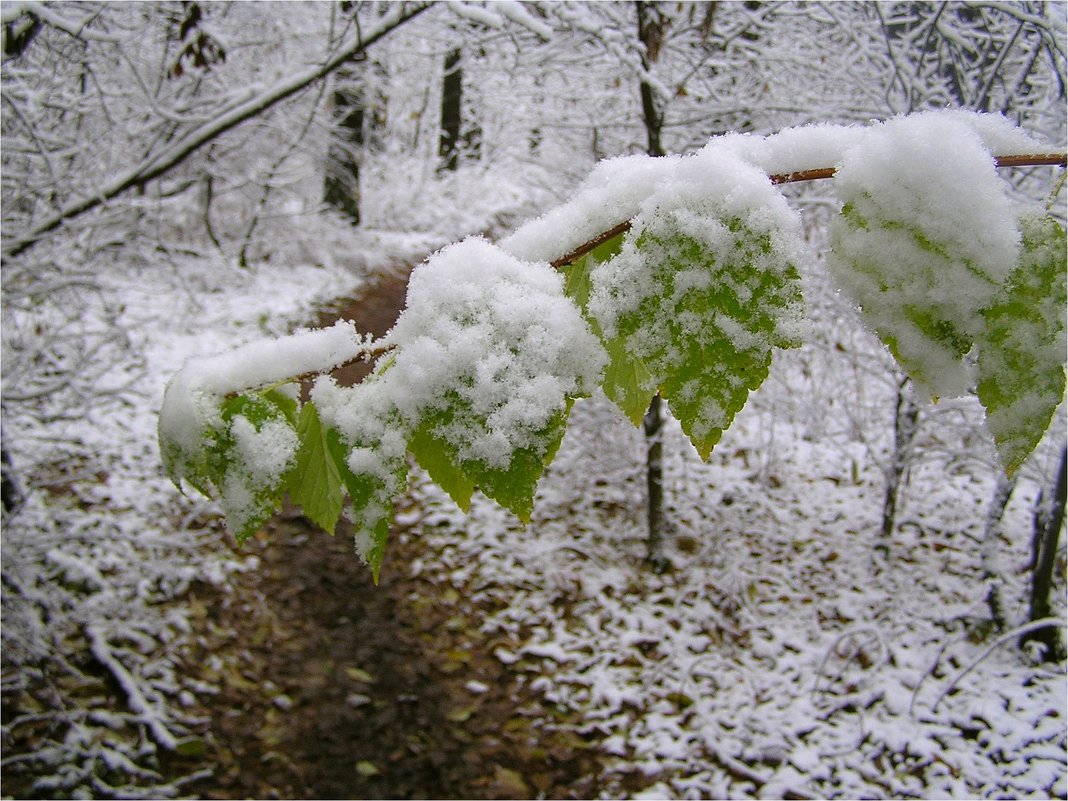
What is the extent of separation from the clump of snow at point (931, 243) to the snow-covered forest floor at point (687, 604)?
218cm

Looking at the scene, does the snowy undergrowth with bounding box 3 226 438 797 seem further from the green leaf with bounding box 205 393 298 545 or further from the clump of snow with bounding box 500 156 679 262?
the clump of snow with bounding box 500 156 679 262

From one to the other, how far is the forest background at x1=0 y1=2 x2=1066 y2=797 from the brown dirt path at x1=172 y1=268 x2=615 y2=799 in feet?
0.31

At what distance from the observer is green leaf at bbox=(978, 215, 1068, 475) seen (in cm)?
56

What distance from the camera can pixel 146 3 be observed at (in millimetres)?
3768

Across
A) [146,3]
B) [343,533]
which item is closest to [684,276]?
[146,3]

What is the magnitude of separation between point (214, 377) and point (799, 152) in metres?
0.71

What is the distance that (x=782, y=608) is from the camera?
4516 millimetres

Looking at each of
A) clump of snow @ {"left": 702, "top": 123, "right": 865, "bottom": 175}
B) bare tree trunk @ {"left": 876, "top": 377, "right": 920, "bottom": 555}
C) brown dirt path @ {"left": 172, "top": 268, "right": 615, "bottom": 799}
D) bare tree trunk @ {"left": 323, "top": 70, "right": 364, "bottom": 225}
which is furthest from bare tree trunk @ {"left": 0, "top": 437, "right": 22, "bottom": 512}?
bare tree trunk @ {"left": 323, "top": 70, "right": 364, "bottom": 225}

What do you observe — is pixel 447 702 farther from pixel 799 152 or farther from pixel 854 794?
pixel 799 152

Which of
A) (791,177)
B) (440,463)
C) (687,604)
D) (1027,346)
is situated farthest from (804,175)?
(687,604)

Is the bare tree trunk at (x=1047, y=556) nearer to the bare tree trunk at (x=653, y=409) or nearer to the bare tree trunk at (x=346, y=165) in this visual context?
the bare tree trunk at (x=653, y=409)

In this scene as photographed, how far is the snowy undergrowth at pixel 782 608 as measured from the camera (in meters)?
3.45

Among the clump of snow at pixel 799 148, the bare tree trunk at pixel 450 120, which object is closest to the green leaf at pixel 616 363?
the clump of snow at pixel 799 148

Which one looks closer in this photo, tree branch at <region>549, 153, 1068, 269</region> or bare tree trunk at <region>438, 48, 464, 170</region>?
tree branch at <region>549, 153, 1068, 269</region>
